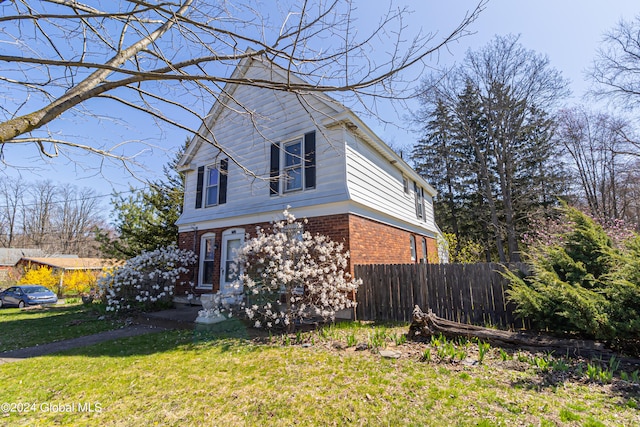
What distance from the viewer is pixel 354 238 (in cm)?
820

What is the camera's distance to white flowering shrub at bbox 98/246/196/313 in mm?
10039

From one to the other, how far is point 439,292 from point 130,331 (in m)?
8.17

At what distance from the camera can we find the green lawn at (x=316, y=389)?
3059mm

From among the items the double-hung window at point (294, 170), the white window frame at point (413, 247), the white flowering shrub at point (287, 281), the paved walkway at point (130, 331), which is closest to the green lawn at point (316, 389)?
the paved walkway at point (130, 331)

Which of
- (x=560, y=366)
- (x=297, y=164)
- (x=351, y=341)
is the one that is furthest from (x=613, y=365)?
(x=297, y=164)

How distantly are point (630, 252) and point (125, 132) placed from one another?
26.7ft

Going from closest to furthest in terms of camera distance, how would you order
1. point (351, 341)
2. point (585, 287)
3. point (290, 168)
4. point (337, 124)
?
point (585, 287) → point (351, 341) → point (337, 124) → point (290, 168)

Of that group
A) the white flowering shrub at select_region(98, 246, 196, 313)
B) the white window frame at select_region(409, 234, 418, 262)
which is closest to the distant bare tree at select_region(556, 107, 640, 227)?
the white window frame at select_region(409, 234, 418, 262)

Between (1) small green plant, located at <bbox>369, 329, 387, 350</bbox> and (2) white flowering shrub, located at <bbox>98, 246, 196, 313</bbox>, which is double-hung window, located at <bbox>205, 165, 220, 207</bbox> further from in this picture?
(1) small green plant, located at <bbox>369, 329, 387, 350</bbox>

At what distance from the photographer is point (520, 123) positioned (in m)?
18.6

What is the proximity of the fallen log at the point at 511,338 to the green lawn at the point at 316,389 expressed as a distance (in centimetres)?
24

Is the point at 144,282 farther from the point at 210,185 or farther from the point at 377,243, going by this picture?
the point at 377,243

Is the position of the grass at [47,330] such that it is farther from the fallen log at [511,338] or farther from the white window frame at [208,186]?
the fallen log at [511,338]

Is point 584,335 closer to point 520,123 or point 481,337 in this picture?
point 481,337
